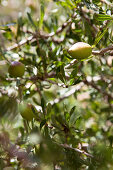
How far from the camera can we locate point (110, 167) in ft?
2.01

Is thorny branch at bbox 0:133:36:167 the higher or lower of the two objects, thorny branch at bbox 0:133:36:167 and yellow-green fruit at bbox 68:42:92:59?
the lower

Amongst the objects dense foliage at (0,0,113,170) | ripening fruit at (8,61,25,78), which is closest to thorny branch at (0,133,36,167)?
dense foliage at (0,0,113,170)

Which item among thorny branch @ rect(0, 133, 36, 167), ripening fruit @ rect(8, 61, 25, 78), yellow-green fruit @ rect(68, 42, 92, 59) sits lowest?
thorny branch @ rect(0, 133, 36, 167)

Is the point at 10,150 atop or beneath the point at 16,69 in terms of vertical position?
beneath

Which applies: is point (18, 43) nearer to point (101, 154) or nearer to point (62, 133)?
point (62, 133)

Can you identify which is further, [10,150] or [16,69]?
[16,69]

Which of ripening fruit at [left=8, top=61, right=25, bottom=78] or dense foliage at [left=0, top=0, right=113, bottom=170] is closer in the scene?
dense foliage at [left=0, top=0, right=113, bottom=170]

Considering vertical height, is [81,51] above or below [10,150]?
above

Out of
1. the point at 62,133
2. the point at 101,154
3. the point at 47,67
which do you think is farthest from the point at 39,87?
the point at 101,154

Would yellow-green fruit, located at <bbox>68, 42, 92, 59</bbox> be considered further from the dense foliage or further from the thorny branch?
the thorny branch

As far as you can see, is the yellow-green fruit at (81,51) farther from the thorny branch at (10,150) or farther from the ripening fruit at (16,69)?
the thorny branch at (10,150)

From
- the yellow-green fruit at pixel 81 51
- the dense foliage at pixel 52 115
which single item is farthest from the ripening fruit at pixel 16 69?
the yellow-green fruit at pixel 81 51

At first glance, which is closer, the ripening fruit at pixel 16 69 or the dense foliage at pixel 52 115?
the dense foliage at pixel 52 115

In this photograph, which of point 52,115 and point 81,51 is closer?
point 81,51
